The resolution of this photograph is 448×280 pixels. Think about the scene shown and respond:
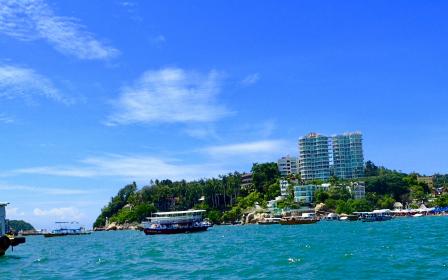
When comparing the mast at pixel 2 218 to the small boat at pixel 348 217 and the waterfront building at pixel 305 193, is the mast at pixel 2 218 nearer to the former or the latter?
the small boat at pixel 348 217

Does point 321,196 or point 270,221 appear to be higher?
point 321,196

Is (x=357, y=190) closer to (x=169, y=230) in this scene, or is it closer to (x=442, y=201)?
(x=442, y=201)

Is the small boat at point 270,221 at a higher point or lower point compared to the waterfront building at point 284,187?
lower

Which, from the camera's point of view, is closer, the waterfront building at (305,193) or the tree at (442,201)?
the tree at (442,201)

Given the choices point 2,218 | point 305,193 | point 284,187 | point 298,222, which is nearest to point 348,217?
point 298,222

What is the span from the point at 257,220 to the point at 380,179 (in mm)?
46143

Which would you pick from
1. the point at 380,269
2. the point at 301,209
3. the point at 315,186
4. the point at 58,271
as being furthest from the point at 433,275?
the point at 315,186

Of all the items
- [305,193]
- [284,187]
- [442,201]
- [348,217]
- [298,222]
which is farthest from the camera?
[284,187]

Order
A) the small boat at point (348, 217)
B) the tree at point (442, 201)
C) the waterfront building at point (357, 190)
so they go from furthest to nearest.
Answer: the waterfront building at point (357, 190)
the tree at point (442, 201)
the small boat at point (348, 217)

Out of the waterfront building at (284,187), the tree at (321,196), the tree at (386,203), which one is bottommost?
the tree at (386,203)

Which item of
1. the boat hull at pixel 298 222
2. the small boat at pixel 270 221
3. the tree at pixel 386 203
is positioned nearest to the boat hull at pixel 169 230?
the boat hull at pixel 298 222

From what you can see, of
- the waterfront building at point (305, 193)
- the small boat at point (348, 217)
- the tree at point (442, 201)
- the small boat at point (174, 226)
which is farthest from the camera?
the waterfront building at point (305, 193)

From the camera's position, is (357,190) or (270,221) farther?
(357,190)

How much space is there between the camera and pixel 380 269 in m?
31.6
